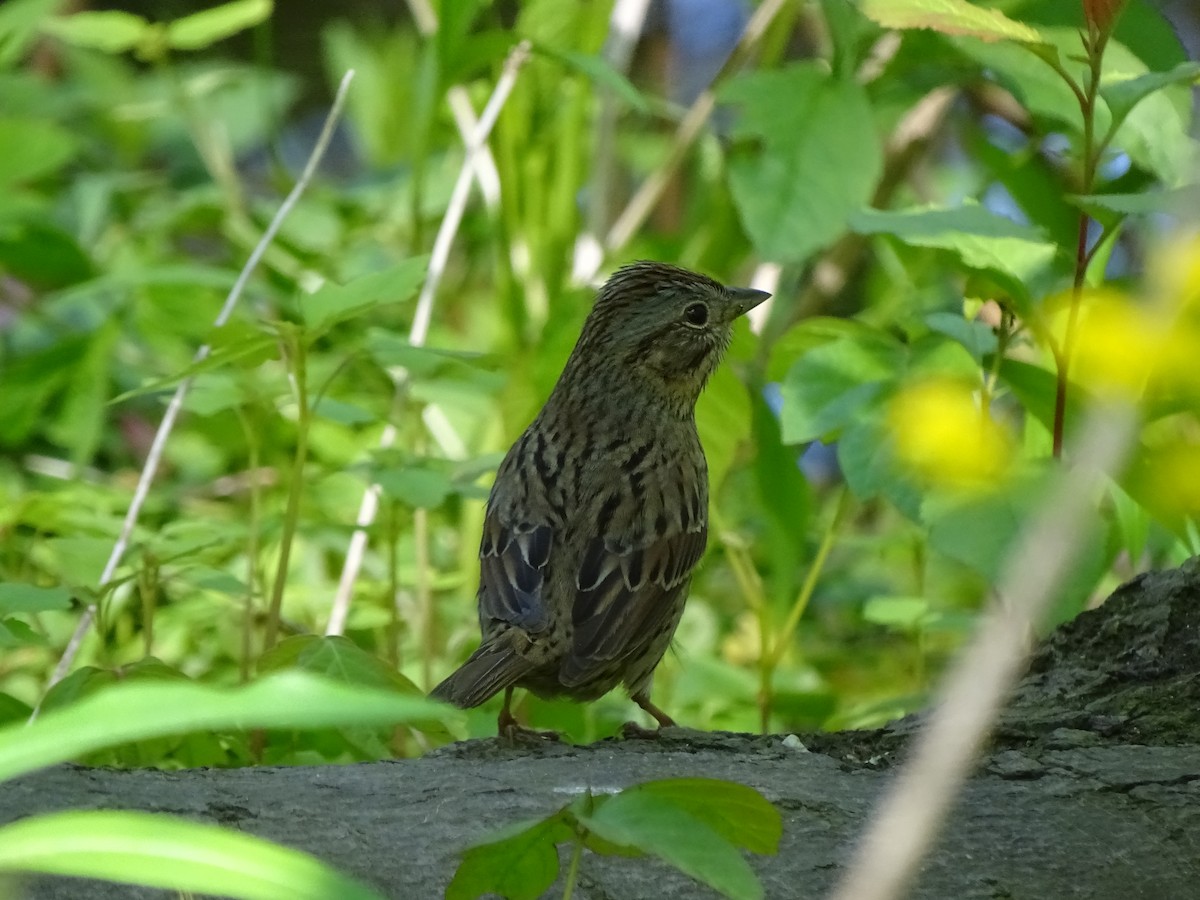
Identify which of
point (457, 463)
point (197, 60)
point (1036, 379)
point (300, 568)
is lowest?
point (300, 568)

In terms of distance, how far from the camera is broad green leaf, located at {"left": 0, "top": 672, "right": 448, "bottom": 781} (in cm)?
107

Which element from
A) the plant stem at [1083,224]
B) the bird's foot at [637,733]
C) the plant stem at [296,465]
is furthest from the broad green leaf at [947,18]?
the bird's foot at [637,733]

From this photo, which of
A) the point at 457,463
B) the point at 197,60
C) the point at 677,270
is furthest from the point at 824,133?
the point at 197,60

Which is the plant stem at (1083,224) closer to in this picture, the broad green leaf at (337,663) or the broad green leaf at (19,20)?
the broad green leaf at (337,663)

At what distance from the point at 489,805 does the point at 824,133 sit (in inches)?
90.2

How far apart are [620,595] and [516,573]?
0.25 metres

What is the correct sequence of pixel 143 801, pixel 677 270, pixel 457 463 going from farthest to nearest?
1. pixel 677 270
2. pixel 457 463
3. pixel 143 801

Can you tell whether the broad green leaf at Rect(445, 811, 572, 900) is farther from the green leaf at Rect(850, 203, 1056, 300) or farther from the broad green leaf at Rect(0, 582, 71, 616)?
the green leaf at Rect(850, 203, 1056, 300)

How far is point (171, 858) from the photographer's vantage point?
1107 millimetres

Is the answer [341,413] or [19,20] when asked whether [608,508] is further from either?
[19,20]

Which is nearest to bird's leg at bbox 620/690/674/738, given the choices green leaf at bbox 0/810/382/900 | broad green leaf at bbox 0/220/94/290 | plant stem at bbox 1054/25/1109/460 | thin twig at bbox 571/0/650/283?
plant stem at bbox 1054/25/1109/460

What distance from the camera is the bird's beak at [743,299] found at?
4371mm

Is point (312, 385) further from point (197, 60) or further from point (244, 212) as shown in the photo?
point (197, 60)

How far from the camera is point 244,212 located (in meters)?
6.00
